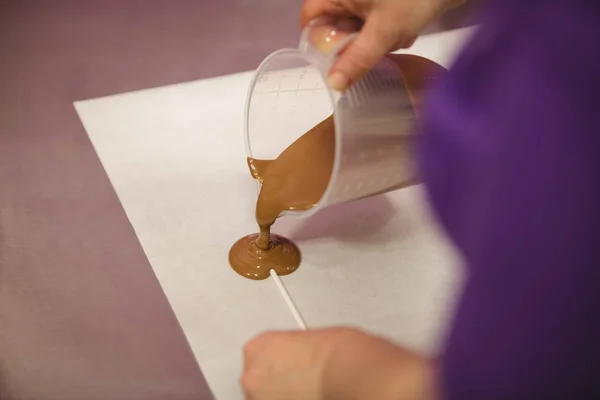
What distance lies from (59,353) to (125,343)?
61mm

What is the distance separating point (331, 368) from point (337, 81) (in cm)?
25

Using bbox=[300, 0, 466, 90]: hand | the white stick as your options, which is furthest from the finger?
the white stick

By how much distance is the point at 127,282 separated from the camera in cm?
68

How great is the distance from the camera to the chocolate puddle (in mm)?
643

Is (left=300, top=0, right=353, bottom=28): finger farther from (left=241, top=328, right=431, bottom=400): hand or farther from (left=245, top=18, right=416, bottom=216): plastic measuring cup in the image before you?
(left=241, top=328, right=431, bottom=400): hand

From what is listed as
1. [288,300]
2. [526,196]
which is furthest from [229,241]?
[526,196]

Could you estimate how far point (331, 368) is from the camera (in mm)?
442

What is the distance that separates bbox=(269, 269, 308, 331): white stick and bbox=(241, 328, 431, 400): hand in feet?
0.41

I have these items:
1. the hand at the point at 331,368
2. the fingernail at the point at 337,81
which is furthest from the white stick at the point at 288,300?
the fingernail at the point at 337,81

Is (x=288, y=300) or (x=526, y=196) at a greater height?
(x=526, y=196)

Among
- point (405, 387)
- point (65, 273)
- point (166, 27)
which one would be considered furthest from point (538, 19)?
point (166, 27)

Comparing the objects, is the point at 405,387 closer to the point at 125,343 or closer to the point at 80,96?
the point at 125,343

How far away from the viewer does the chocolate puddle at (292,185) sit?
0.64 meters

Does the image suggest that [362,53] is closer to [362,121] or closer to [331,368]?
[362,121]
